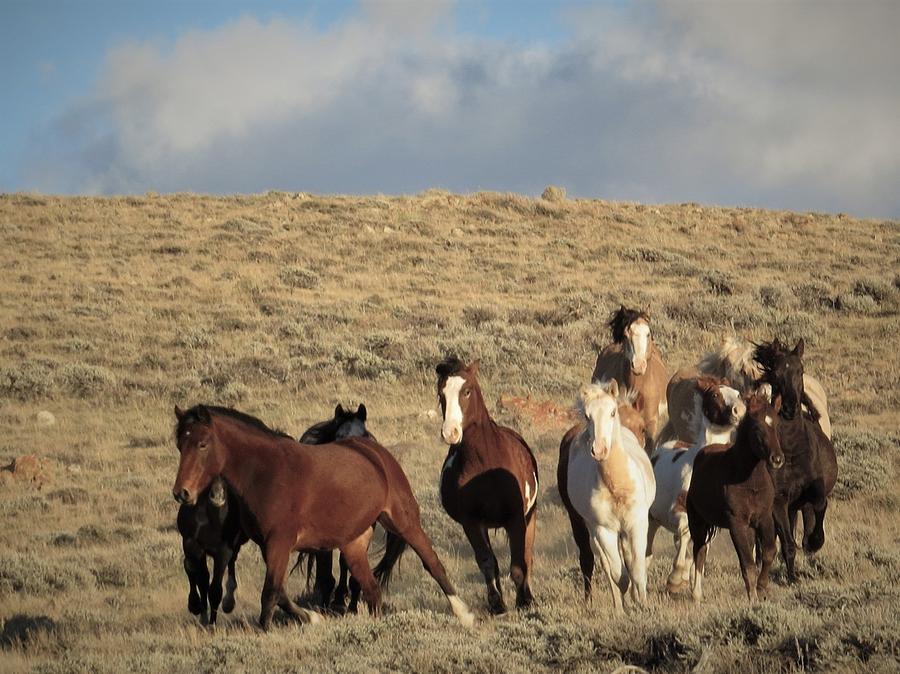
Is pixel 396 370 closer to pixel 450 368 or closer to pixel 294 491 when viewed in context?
pixel 450 368

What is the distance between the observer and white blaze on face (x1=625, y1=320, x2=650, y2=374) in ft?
39.2

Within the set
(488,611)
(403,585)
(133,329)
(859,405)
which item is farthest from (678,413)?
(133,329)

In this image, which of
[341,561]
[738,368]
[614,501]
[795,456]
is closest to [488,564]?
[614,501]

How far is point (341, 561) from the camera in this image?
372 inches

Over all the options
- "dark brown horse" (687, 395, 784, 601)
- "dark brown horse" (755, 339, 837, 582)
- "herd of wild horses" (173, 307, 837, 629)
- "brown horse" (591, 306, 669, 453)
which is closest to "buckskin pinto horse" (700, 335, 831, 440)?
"brown horse" (591, 306, 669, 453)

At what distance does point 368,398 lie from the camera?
796 inches

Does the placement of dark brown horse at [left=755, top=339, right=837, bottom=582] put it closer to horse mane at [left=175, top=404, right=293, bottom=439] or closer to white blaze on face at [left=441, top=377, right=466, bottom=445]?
white blaze on face at [left=441, top=377, right=466, bottom=445]

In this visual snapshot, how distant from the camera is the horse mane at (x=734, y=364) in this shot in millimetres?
11414

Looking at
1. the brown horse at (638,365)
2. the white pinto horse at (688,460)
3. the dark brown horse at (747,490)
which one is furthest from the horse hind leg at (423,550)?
the brown horse at (638,365)

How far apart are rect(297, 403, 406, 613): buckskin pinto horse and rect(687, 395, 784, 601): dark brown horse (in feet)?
8.19

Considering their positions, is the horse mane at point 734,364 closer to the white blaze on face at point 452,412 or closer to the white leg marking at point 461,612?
the white blaze on face at point 452,412

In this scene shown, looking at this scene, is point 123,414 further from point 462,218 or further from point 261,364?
point 462,218

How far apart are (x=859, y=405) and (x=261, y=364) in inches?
436

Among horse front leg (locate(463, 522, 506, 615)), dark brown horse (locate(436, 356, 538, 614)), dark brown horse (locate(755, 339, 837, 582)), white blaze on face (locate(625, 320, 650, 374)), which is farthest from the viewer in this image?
white blaze on face (locate(625, 320, 650, 374))
